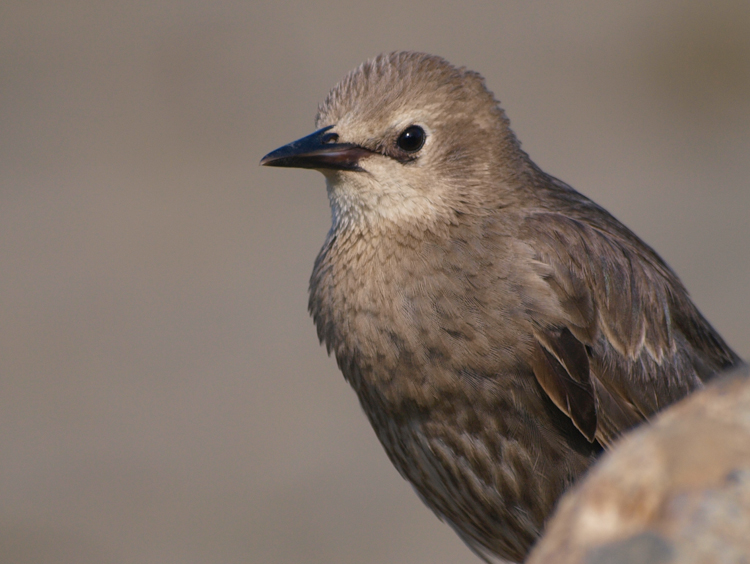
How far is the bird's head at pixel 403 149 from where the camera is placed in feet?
12.7

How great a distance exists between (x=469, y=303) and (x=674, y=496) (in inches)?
81.3

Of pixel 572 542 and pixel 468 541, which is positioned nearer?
pixel 572 542

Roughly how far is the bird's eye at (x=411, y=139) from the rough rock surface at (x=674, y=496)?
221cm

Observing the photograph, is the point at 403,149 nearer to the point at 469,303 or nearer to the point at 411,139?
the point at 411,139

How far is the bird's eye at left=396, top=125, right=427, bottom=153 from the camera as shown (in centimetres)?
392

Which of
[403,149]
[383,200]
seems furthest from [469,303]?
[403,149]

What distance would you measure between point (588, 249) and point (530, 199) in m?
0.34

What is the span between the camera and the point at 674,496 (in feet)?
5.74

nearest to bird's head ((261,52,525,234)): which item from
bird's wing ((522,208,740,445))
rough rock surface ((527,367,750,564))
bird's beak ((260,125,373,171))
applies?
bird's beak ((260,125,373,171))

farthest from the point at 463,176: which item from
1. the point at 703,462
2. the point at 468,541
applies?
the point at 703,462

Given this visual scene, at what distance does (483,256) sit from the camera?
385cm

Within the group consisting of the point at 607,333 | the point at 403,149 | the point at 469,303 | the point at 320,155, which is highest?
the point at 320,155

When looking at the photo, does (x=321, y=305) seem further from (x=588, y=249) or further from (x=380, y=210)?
(x=588, y=249)

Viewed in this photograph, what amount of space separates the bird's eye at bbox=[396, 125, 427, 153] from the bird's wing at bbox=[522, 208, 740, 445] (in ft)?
1.84
